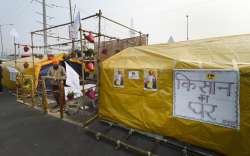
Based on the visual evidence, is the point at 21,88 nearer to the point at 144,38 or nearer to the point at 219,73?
the point at 144,38

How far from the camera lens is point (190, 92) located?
11.5 feet

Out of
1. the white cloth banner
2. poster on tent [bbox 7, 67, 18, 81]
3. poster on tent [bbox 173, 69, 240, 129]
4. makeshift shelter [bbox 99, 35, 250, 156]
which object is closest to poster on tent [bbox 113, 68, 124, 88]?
makeshift shelter [bbox 99, 35, 250, 156]

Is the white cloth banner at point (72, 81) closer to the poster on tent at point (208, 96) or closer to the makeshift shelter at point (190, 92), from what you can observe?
the makeshift shelter at point (190, 92)

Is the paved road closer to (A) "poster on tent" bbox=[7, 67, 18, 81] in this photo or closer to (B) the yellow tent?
(B) the yellow tent

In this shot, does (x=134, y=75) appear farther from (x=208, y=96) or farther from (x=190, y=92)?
(x=208, y=96)

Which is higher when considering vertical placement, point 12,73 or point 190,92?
point 12,73

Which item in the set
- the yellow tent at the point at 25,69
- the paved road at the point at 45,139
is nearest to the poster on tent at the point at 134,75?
the paved road at the point at 45,139

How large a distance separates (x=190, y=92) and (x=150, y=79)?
0.91 meters

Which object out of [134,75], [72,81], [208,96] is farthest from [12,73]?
[208,96]

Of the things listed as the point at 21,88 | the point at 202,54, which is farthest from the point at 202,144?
the point at 21,88

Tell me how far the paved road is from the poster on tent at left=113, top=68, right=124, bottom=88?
1457mm

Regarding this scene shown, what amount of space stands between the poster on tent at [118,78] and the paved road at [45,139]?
1.46 metres

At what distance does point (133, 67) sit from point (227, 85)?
207cm

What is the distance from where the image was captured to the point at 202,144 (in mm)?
3324
